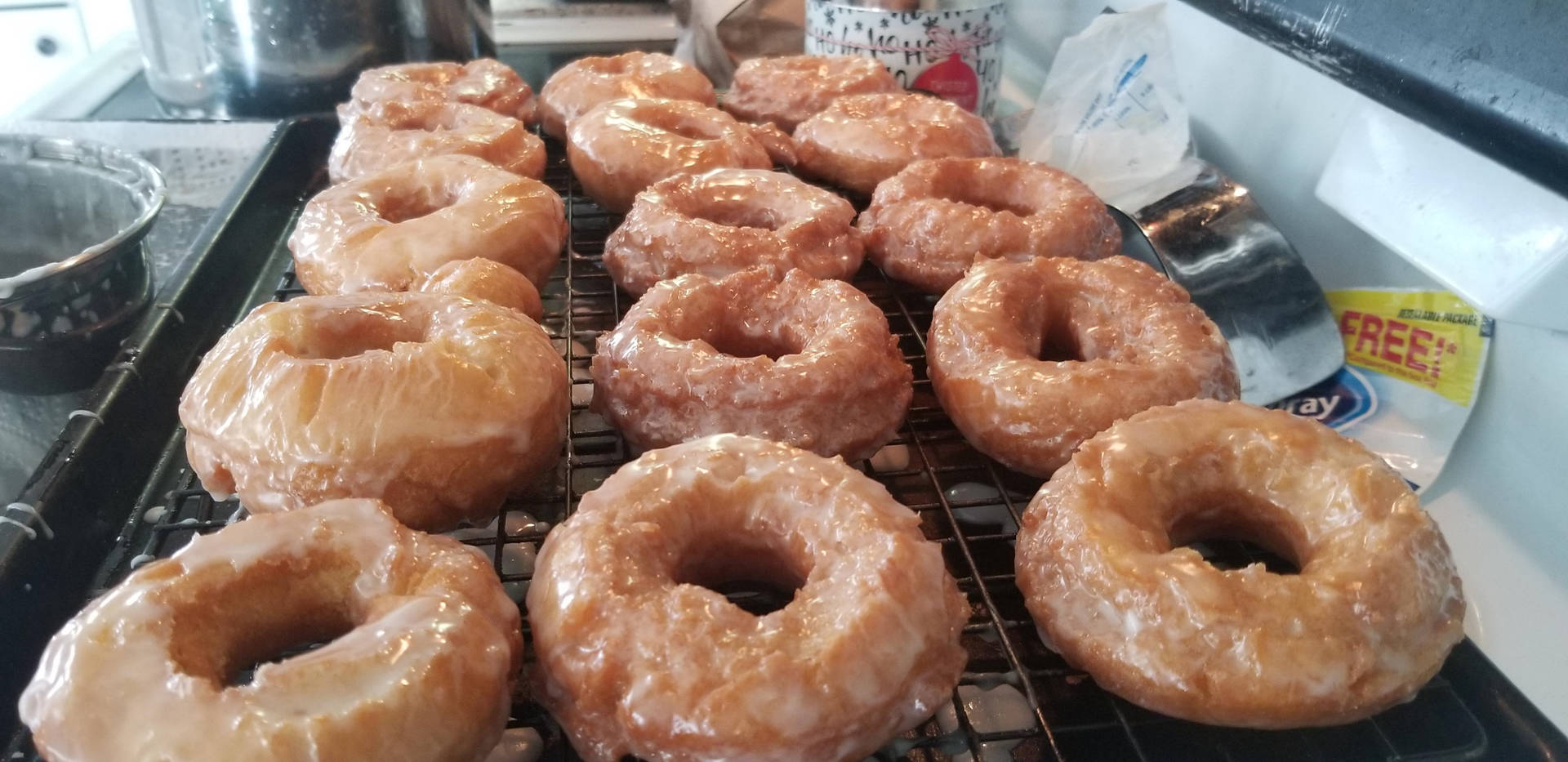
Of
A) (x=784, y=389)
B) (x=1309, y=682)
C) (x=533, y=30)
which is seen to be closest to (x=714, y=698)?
(x=784, y=389)

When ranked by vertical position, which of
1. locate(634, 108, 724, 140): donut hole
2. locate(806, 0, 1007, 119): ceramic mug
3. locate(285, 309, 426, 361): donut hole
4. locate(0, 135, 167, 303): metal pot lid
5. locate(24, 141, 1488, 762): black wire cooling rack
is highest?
locate(806, 0, 1007, 119): ceramic mug

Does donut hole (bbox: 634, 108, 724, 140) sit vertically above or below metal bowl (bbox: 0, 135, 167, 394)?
above

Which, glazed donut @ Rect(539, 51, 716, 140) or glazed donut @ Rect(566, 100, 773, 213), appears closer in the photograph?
glazed donut @ Rect(566, 100, 773, 213)

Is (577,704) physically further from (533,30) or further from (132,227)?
(533,30)

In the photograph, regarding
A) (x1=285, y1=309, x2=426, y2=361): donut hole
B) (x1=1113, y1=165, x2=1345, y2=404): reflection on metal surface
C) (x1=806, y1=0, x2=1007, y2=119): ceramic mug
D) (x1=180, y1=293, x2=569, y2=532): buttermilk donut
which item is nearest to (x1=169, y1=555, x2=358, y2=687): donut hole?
(x1=180, y1=293, x2=569, y2=532): buttermilk donut

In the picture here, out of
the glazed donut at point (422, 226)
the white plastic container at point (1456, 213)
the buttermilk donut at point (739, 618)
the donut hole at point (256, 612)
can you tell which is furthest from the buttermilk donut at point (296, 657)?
the white plastic container at point (1456, 213)

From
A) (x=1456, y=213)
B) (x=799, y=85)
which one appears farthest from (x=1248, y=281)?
(x=799, y=85)

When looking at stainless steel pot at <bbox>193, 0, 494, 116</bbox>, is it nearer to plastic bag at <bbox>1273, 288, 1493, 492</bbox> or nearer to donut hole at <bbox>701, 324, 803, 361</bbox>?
donut hole at <bbox>701, 324, 803, 361</bbox>
